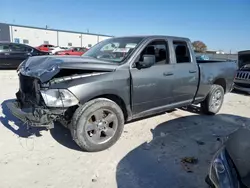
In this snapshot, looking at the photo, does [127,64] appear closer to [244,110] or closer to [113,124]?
[113,124]

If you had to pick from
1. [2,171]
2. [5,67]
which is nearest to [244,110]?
[2,171]

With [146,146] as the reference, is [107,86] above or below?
above

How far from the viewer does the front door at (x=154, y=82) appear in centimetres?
377

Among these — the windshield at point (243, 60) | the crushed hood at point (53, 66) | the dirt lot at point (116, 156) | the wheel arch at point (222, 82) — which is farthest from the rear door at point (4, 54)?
the windshield at point (243, 60)

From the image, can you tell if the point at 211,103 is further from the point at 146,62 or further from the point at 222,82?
the point at 146,62

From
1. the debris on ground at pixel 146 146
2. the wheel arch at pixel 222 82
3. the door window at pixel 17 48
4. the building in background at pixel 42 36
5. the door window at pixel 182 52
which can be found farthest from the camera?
the building in background at pixel 42 36

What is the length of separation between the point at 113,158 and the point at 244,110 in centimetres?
483

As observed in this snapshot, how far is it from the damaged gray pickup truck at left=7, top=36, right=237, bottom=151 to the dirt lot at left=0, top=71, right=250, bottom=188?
14.8 inches

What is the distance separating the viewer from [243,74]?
8320mm

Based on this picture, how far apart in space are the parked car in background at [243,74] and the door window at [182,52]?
15.0ft

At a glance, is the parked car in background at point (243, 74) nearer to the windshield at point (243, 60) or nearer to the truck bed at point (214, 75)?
the windshield at point (243, 60)

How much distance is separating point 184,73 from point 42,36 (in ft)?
148

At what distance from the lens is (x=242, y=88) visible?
8359 mm

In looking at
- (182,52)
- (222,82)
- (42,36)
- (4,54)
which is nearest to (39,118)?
(182,52)
